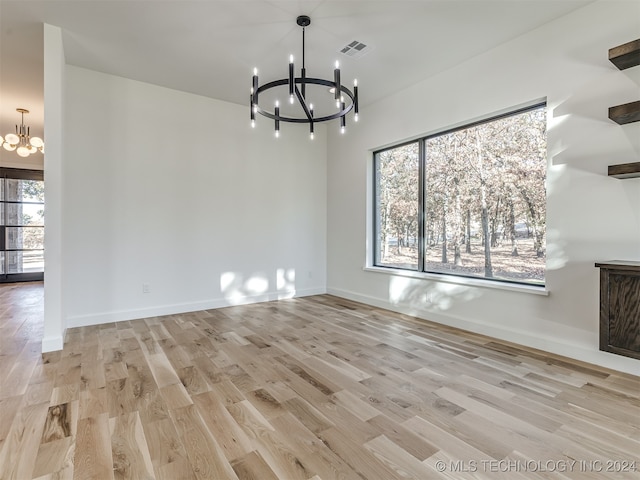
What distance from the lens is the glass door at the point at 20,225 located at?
24.1ft

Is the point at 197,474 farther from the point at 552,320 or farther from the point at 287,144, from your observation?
the point at 287,144

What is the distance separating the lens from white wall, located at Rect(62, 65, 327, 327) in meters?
3.84

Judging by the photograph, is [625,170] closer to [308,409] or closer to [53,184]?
[308,409]

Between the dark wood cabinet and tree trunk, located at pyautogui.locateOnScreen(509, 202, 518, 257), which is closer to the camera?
the dark wood cabinet

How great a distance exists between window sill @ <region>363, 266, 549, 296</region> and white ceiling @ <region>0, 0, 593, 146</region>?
2.51m

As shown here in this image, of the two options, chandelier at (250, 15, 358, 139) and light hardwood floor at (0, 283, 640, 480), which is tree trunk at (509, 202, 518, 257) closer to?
light hardwood floor at (0, 283, 640, 480)

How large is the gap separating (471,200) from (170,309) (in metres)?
4.13

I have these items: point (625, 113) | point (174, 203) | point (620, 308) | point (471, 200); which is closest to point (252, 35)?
point (174, 203)

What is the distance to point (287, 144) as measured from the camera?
17.7 feet

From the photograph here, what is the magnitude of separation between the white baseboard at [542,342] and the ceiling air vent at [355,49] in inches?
124

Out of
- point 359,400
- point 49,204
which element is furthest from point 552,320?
point 49,204

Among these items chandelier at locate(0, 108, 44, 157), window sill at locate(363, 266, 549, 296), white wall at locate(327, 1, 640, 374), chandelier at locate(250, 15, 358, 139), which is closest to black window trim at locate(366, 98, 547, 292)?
window sill at locate(363, 266, 549, 296)

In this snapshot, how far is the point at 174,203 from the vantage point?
14.4 ft

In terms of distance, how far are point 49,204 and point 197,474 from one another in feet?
9.55
